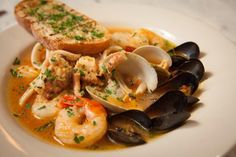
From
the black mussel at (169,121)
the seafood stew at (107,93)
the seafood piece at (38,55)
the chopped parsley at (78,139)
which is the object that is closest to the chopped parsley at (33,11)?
the seafood piece at (38,55)

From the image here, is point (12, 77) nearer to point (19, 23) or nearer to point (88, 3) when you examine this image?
point (19, 23)

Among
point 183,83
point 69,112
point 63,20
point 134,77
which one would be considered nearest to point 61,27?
point 63,20

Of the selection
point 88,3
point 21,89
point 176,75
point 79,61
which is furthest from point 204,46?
point 21,89

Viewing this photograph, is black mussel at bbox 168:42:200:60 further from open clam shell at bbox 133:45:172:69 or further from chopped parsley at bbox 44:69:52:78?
chopped parsley at bbox 44:69:52:78

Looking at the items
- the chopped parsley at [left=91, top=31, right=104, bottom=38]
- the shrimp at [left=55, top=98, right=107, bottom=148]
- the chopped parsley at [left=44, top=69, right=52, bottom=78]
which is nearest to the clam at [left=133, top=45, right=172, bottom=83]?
the chopped parsley at [left=91, top=31, right=104, bottom=38]

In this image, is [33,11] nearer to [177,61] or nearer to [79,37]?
[79,37]

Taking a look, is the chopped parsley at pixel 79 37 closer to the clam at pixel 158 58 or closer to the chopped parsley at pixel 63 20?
the chopped parsley at pixel 63 20
